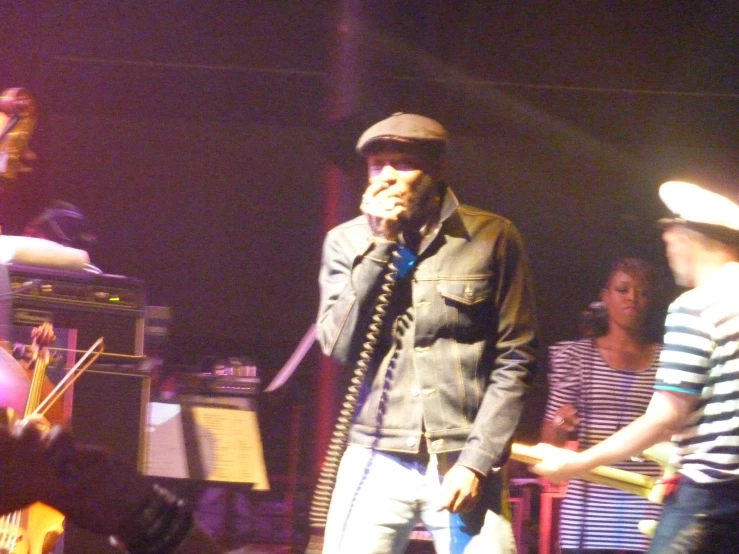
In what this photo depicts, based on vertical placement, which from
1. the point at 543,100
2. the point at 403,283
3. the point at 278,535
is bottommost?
the point at 278,535

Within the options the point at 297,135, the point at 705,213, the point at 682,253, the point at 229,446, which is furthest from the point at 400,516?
the point at 297,135

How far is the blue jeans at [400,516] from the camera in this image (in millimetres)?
2900

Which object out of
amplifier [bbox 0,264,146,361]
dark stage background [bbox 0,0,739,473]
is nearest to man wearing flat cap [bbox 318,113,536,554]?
amplifier [bbox 0,264,146,361]

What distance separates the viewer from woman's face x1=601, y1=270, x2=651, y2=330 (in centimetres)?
515

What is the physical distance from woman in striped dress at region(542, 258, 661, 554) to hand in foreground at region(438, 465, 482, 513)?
85.6 inches

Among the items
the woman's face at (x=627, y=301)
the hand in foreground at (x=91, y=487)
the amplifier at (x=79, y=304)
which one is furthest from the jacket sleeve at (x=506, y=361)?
the amplifier at (x=79, y=304)

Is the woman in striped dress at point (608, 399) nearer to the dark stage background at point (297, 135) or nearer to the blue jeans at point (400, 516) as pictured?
the blue jeans at point (400, 516)

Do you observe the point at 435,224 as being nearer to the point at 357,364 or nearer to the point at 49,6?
the point at 357,364

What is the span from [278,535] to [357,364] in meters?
5.43

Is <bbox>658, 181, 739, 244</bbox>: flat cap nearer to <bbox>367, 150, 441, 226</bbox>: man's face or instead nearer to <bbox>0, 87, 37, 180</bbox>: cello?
<bbox>367, 150, 441, 226</bbox>: man's face

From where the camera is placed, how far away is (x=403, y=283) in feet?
10.1

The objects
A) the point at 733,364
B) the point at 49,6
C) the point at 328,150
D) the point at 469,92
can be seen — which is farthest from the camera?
the point at 469,92

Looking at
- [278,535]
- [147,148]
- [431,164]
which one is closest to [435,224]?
[431,164]

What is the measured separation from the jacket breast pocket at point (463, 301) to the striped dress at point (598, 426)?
2.11 meters
